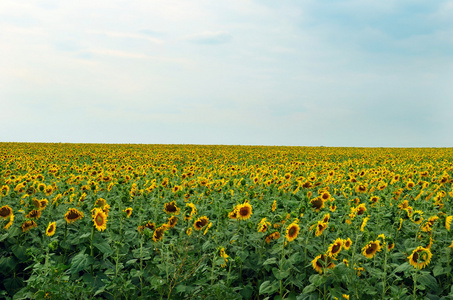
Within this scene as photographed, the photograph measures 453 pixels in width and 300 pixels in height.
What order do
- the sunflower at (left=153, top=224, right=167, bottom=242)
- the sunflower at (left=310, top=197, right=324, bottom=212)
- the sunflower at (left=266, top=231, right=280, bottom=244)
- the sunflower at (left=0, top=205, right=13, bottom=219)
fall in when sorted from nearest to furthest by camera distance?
the sunflower at (left=153, top=224, right=167, bottom=242) → the sunflower at (left=266, top=231, right=280, bottom=244) → the sunflower at (left=0, top=205, right=13, bottom=219) → the sunflower at (left=310, top=197, right=324, bottom=212)

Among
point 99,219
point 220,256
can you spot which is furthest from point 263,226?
point 99,219

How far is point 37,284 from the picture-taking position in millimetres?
3764

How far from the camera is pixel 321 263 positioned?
3.99 m

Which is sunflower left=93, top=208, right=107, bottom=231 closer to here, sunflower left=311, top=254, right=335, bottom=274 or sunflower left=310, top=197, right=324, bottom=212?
sunflower left=311, top=254, right=335, bottom=274

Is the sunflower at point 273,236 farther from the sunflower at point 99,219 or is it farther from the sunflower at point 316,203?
the sunflower at point 99,219

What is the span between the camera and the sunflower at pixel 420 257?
386 centimetres

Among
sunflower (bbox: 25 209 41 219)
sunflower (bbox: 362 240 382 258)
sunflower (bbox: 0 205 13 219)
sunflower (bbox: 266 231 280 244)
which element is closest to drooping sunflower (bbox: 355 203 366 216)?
sunflower (bbox: 362 240 382 258)

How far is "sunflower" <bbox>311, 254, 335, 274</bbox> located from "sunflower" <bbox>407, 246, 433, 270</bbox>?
83 cm

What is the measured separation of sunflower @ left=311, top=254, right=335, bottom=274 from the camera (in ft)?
12.9

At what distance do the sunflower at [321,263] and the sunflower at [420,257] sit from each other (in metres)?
0.83

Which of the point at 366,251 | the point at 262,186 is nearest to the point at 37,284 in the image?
the point at 366,251

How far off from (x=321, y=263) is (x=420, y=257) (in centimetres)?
104

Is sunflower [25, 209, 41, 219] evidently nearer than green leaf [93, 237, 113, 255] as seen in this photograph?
No

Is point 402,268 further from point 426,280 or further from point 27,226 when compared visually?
point 27,226
